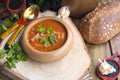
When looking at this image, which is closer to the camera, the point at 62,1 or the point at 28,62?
the point at 28,62

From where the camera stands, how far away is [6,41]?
1013 millimetres

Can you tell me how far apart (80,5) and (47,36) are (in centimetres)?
23

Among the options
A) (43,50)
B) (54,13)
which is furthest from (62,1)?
(43,50)

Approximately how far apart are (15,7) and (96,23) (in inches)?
12.8

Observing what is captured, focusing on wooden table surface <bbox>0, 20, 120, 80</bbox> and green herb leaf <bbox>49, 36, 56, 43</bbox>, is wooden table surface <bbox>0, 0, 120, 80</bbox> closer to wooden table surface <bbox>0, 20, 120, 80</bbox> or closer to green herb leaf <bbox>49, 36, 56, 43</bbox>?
wooden table surface <bbox>0, 20, 120, 80</bbox>

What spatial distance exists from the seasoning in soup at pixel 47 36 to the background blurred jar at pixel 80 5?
146 mm

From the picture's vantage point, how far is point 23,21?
106 centimetres

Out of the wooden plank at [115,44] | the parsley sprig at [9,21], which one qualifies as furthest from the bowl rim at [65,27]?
the wooden plank at [115,44]

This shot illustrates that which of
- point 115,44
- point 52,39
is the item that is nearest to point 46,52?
point 52,39

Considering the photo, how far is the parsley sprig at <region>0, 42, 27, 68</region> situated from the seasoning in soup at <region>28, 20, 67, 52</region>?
0.20 ft

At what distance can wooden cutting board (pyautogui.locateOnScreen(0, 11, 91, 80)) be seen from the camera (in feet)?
3.09

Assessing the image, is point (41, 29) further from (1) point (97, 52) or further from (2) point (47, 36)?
(1) point (97, 52)

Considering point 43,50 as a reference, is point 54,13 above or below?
above

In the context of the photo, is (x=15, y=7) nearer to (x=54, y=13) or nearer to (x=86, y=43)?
(x=54, y=13)
